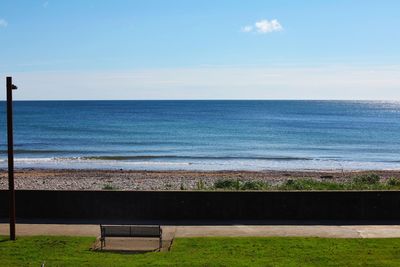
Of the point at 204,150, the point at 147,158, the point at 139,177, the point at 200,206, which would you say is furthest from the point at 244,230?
the point at 204,150

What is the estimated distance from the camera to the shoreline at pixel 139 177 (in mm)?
27922

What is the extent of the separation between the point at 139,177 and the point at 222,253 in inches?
862

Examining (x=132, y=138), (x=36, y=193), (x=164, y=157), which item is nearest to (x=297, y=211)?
(x=36, y=193)

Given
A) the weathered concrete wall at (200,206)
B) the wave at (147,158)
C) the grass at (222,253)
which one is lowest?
the wave at (147,158)

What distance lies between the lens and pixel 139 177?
107ft

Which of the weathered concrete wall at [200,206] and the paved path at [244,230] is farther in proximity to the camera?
the weathered concrete wall at [200,206]

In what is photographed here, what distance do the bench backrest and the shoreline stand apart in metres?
14.7

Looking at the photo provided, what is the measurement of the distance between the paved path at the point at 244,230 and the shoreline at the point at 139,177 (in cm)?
1260

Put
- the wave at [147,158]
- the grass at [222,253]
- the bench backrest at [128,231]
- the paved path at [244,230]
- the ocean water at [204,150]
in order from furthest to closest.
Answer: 1. the wave at [147,158]
2. the ocean water at [204,150]
3. the paved path at [244,230]
4. the bench backrest at [128,231]
5. the grass at [222,253]

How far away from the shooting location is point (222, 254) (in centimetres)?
1105

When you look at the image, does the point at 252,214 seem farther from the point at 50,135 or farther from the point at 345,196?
the point at 50,135

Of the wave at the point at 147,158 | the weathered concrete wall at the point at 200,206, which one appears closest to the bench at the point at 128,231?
the weathered concrete wall at the point at 200,206

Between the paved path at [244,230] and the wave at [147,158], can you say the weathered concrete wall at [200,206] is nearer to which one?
the paved path at [244,230]

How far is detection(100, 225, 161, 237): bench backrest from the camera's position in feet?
38.0
